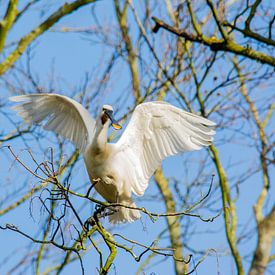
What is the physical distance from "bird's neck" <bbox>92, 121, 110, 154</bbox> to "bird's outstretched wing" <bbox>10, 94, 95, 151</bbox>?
448 millimetres

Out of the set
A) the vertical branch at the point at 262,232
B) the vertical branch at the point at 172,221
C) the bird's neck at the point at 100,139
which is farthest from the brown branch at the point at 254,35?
the vertical branch at the point at 172,221

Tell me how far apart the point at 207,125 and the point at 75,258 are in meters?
4.00

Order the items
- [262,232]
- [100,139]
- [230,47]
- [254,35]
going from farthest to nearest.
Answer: [262,232], [230,47], [254,35], [100,139]

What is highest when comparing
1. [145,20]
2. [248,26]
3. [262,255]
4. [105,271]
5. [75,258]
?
[145,20]

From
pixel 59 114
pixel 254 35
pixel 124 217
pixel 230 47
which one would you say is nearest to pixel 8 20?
pixel 230 47

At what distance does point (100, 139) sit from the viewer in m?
6.14

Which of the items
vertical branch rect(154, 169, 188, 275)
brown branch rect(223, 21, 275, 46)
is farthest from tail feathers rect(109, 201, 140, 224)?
vertical branch rect(154, 169, 188, 275)

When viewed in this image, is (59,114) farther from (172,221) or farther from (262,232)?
(172,221)

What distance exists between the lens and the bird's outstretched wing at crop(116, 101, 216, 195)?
21.3ft

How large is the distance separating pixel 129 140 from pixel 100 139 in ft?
1.46

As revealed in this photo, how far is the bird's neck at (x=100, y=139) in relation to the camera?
6.14m

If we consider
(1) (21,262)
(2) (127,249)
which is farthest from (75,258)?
(2) (127,249)

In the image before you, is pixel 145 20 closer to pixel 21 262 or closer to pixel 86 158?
pixel 21 262

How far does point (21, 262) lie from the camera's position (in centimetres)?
921
